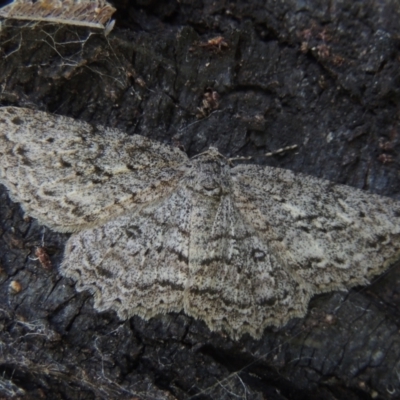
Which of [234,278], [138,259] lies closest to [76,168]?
[138,259]

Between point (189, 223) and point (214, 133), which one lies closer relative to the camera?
point (214, 133)

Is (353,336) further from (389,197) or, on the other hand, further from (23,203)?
(23,203)

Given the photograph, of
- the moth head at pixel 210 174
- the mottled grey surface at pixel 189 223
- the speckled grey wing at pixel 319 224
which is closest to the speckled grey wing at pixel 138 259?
the mottled grey surface at pixel 189 223

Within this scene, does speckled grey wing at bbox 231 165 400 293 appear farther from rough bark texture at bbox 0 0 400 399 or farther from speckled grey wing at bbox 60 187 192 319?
speckled grey wing at bbox 60 187 192 319

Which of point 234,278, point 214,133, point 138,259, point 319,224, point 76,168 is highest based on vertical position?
point 214,133

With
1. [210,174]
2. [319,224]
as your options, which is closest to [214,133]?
[210,174]

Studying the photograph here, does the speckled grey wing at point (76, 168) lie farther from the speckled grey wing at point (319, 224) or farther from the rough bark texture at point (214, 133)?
the speckled grey wing at point (319, 224)

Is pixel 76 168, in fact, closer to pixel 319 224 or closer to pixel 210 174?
pixel 210 174

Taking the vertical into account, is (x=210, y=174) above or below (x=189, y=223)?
above

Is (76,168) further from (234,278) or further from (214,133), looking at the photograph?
(234,278)
